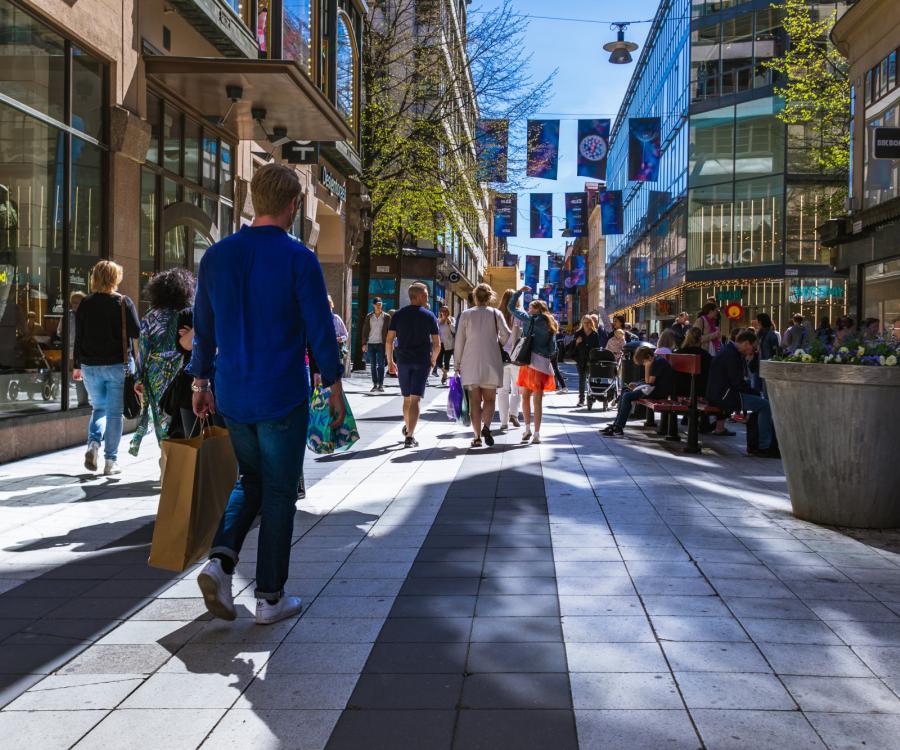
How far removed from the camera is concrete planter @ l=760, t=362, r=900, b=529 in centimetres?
612

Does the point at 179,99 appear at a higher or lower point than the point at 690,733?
higher

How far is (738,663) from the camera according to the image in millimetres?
3650

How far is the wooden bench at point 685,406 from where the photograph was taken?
10.7 meters

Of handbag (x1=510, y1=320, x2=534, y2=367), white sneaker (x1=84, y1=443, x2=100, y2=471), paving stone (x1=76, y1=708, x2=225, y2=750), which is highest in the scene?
handbag (x1=510, y1=320, x2=534, y2=367)

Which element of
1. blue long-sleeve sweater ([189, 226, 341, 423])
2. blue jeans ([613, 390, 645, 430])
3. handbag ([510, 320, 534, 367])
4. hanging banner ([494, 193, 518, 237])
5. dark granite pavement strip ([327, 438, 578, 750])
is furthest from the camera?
hanging banner ([494, 193, 518, 237])

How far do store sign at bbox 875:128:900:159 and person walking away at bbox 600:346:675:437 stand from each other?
3500 mm

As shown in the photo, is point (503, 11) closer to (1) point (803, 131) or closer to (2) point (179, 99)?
(2) point (179, 99)

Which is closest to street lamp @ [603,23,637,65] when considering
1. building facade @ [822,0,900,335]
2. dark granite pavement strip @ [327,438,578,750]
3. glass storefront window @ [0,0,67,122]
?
building facade @ [822,0,900,335]

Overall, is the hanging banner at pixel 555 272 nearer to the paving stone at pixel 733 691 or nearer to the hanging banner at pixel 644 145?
the hanging banner at pixel 644 145

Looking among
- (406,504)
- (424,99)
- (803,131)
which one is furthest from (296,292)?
(803,131)

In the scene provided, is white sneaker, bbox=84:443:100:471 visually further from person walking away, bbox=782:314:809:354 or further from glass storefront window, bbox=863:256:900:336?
glass storefront window, bbox=863:256:900:336

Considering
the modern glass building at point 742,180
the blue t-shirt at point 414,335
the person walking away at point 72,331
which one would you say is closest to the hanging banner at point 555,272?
the modern glass building at point 742,180

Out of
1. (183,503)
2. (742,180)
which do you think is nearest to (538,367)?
(183,503)

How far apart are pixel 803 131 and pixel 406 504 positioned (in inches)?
1509
